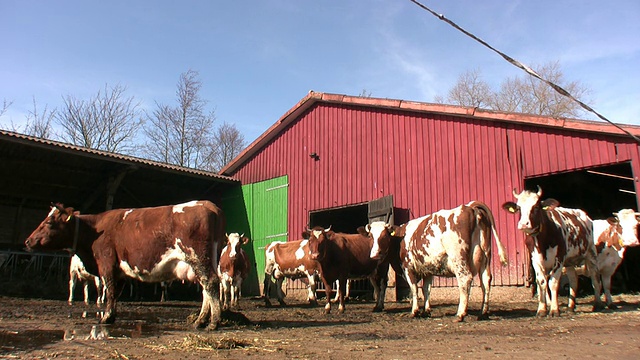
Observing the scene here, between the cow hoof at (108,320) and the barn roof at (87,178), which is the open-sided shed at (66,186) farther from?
the cow hoof at (108,320)

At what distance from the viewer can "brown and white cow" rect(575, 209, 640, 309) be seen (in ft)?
36.3

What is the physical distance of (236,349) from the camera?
5176 millimetres

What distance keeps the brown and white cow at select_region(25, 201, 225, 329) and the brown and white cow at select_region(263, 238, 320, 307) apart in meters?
6.81

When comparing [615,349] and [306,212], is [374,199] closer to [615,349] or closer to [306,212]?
[306,212]

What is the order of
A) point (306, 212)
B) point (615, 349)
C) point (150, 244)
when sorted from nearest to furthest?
point (615, 349) < point (150, 244) < point (306, 212)

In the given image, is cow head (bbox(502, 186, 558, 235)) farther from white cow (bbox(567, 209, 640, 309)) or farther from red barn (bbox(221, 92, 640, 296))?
red barn (bbox(221, 92, 640, 296))

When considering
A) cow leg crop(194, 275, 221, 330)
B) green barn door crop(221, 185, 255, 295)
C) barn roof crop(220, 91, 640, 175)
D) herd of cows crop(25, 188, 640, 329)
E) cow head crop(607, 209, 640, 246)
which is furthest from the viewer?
green barn door crop(221, 185, 255, 295)

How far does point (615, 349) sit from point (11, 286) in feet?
57.7

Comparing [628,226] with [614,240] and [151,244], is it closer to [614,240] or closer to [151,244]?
[614,240]

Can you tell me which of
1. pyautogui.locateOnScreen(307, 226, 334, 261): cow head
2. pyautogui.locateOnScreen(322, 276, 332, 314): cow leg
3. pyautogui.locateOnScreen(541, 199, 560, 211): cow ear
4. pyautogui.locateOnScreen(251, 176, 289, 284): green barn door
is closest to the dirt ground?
pyautogui.locateOnScreen(541, 199, 560, 211): cow ear

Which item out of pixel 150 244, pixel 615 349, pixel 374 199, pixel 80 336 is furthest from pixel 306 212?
pixel 615 349

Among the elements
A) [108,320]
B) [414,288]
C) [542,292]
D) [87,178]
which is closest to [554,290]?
[542,292]

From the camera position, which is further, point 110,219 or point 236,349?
point 110,219

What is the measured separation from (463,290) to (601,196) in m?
12.9
